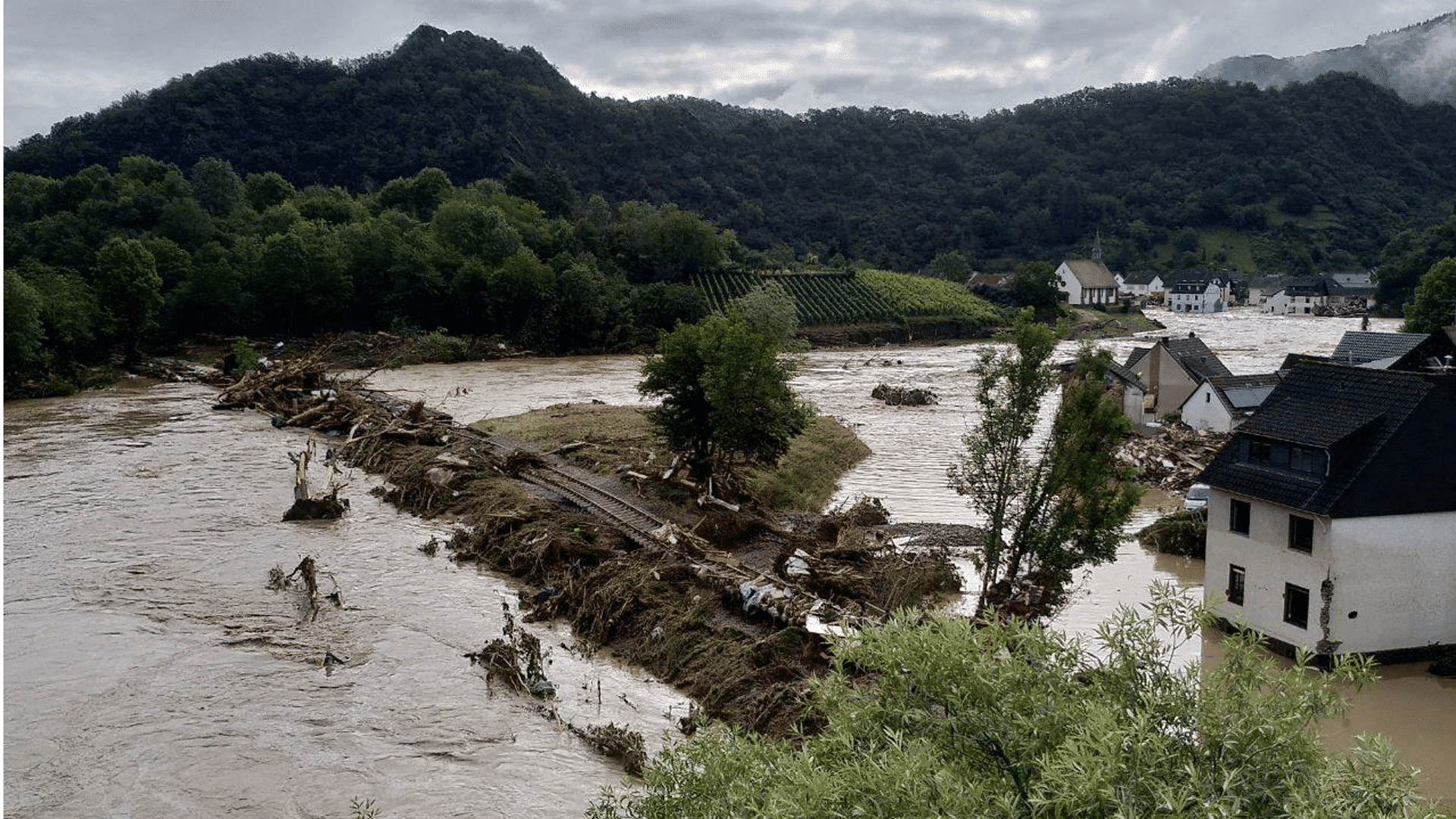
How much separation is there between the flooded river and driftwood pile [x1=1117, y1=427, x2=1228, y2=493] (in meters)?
3.96

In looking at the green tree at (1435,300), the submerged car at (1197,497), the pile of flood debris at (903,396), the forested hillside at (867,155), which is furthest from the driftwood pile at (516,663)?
the forested hillside at (867,155)

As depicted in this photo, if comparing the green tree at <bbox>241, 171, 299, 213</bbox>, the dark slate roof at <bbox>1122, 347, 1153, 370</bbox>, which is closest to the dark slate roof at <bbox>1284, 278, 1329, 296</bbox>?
the dark slate roof at <bbox>1122, 347, 1153, 370</bbox>

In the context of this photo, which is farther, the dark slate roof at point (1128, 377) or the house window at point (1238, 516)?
the dark slate roof at point (1128, 377)

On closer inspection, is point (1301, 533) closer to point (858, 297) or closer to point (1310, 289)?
point (858, 297)

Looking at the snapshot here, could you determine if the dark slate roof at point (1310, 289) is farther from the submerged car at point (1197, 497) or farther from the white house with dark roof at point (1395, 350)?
the submerged car at point (1197, 497)

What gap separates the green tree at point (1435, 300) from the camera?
5341 centimetres

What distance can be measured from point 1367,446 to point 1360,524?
145 cm

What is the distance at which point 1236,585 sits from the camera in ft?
63.8

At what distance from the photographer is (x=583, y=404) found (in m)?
45.4

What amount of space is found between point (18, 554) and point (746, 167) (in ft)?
448

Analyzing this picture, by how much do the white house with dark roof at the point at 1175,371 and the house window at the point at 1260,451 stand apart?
24.2m

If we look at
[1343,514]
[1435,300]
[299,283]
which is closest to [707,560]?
[1343,514]

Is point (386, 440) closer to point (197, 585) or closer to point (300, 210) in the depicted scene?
point (197, 585)

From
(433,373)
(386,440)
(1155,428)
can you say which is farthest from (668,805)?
(433,373)
